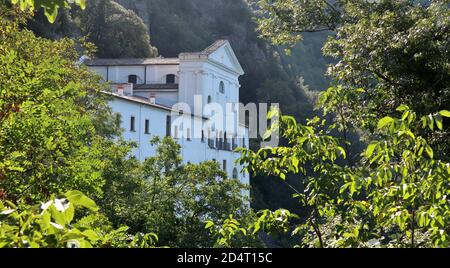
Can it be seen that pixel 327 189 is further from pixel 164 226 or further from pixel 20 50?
pixel 164 226

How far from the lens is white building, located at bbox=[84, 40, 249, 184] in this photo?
4700cm

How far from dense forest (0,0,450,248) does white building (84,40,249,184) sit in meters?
22.2

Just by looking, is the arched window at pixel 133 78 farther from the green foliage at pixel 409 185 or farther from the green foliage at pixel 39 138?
the green foliage at pixel 409 185

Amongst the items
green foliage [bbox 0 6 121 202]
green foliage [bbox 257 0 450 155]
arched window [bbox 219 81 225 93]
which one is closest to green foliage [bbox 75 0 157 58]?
arched window [bbox 219 81 225 93]

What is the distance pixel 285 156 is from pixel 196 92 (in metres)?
47.7

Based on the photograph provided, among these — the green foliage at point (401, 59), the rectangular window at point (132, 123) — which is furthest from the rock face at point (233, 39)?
the green foliage at point (401, 59)

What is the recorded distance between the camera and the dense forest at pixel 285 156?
3.75 metres

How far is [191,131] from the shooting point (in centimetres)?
4622

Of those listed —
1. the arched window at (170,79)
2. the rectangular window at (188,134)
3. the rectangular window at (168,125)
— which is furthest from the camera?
the arched window at (170,79)

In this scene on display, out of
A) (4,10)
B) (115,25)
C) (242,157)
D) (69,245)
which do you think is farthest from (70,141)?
(115,25)

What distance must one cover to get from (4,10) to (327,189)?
37.5ft

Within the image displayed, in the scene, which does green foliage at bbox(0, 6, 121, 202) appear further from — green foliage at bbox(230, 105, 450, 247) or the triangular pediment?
the triangular pediment

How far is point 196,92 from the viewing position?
52062mm

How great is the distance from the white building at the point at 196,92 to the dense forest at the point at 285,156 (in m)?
22.2
